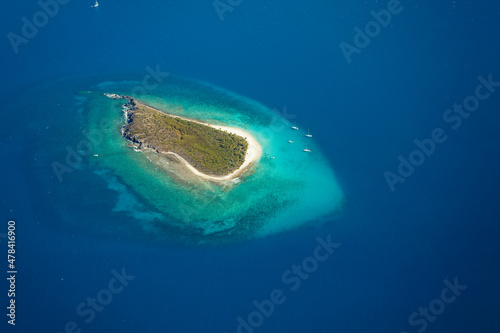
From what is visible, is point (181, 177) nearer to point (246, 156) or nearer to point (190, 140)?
point (190, 140)

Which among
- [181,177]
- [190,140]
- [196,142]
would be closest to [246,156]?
[196,142]

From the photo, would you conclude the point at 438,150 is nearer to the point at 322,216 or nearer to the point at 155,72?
the point at 322,216

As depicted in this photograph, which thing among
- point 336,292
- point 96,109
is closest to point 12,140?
point 96,109

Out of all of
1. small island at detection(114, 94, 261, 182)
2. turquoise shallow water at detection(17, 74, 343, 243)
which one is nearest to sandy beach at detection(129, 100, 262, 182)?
small island at detection(114, 94, 261, 182)

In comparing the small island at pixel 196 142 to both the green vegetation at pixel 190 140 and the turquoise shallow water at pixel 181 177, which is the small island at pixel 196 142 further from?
the turquoise shallow water at pixel 181 177

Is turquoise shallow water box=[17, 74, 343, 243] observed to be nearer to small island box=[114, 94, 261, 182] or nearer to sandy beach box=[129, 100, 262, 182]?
sandy beach box=[129, 100, 262, 182]

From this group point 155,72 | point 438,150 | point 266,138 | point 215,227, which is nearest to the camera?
point 215,227

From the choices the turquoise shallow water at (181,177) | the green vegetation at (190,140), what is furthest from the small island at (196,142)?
the turquoise shallow water at (181,177)

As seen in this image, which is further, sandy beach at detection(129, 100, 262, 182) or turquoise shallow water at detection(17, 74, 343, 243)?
sandy beach at detection(129, 100, 262, 182)
